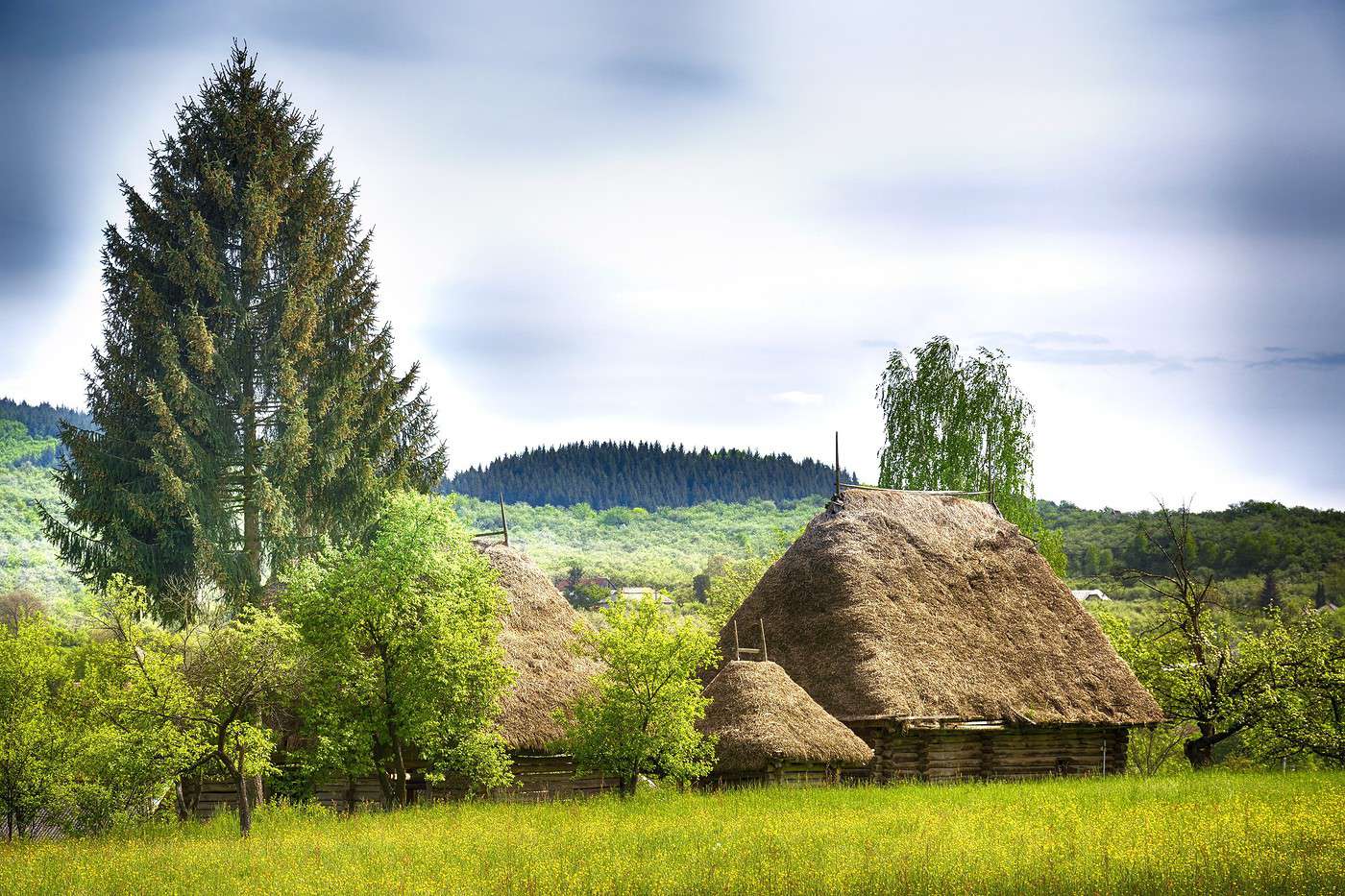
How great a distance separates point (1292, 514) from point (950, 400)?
45.7 m

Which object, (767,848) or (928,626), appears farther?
(928,626)

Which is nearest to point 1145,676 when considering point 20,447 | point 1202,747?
point 1202,747

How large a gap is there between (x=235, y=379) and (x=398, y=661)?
1245 cm

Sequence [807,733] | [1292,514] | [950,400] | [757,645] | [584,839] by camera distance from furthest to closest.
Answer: [1292,514] → [950,400] → [757,645] → [807,733] → [584,839]

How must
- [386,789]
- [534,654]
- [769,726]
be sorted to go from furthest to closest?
1. [534,654]
2. [769,726]
3. [386,789]

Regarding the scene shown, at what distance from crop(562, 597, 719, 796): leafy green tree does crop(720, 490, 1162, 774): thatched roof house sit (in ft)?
15.0

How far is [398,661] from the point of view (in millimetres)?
21469

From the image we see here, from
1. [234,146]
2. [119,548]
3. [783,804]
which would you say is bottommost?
[783,804]

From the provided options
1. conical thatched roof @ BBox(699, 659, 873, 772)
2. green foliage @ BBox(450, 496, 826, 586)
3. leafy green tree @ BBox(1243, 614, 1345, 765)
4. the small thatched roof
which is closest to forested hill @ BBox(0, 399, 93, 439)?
green foliage @ BBox(450, 496, 826, 586)

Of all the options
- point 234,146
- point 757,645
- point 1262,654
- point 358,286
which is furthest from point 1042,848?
point 234,146

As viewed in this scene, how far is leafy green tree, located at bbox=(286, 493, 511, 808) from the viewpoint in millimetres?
21062

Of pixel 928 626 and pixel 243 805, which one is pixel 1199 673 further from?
pixel 243 805

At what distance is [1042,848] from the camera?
13.9m

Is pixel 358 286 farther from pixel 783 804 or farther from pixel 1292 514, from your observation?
pixel 1292 514
